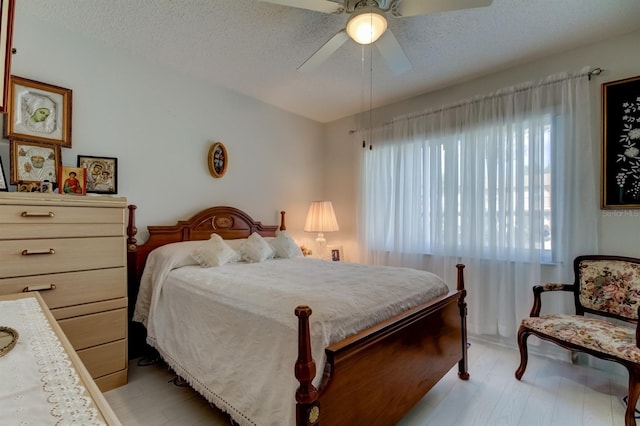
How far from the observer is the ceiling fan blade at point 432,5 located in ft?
5.31

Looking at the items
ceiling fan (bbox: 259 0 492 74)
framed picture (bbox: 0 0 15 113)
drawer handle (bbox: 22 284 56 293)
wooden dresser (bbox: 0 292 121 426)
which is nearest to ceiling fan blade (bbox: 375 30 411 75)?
ceiling fan (bbox: 259 0 492 74)

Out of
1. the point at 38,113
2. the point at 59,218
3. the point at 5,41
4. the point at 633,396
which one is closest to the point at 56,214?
the point at 59,218

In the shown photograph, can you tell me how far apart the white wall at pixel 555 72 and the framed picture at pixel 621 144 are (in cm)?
6

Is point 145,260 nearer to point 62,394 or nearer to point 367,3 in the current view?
point 62,394

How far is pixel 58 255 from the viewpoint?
1.95 metres

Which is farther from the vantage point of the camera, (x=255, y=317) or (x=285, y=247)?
(x=285, y=247)

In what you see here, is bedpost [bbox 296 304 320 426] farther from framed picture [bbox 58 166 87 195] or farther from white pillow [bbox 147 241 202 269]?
framed picture [bbox 58 166 87 195]

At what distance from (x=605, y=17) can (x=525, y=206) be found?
1474 millimetres

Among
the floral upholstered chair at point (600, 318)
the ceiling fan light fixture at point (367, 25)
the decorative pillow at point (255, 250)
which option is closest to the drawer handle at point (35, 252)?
the decorative pillow at point (255, 250)

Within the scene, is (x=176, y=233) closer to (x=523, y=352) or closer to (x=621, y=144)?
(x=523, y=352)

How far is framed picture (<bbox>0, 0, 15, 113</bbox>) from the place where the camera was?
107cm

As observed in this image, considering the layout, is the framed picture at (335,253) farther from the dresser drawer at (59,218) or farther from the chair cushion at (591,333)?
the dresser drawer at (59,218)

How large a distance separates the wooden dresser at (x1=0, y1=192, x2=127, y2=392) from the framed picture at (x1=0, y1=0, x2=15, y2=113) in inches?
40.4

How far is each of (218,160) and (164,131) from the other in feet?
1.94
